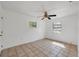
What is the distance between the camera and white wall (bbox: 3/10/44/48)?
2379 mm

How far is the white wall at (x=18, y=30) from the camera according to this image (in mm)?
2379

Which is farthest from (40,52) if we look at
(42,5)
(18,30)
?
(42,5)

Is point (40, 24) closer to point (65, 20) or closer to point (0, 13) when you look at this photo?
point (65, 20)

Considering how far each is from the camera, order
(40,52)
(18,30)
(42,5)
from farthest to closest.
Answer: (18,30), (40,52), (42,5)

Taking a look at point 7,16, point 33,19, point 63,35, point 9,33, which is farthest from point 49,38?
point 7,16

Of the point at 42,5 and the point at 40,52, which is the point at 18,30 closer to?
the point at 40,52

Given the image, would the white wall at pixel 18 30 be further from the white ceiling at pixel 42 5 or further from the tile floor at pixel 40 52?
the white ceiling at pixel 42 5

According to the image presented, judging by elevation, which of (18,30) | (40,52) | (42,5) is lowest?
(40,52)

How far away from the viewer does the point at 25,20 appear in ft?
10.3

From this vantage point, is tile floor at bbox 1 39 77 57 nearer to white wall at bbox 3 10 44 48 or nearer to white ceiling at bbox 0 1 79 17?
white wall at bbox 3 10 44 48

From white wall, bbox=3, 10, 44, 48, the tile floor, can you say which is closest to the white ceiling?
white wall, bbox=3, 10, 44, 48

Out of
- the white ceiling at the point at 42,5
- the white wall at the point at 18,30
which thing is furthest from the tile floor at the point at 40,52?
the white ceiling at the point at 42,5

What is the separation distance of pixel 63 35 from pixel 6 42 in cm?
245

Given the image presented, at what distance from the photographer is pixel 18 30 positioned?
2.92 meters
